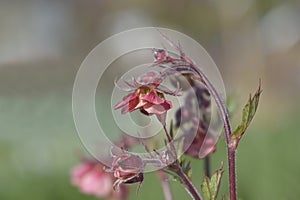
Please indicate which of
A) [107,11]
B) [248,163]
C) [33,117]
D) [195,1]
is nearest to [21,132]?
[33,117]

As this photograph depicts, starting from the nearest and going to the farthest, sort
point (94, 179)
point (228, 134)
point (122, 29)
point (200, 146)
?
point (228, 134) → point (200, 146) → point (94, 179) → point (122, 29)

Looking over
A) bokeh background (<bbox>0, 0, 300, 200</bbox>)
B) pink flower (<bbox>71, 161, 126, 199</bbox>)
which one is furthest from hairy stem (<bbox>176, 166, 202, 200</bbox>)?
pink flower (<bbox>71, 161, 126, 199</bbox>)

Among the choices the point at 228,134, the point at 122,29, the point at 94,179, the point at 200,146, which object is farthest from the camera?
the point at 122,29

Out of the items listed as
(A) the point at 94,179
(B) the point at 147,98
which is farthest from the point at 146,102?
(A) the point at 94,179

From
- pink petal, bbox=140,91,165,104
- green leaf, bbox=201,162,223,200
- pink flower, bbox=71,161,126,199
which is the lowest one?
green leaf, bbox=201,162,223,200

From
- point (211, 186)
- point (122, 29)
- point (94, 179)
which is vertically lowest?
point (211, 186)

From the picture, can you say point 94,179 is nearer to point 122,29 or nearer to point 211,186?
point 211,186

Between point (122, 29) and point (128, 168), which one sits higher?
point (122, 29)

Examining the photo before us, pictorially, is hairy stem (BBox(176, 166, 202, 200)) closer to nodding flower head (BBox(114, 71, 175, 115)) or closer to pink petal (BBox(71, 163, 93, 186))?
nodding flower head (BBox(114, 71, 175, 115))
